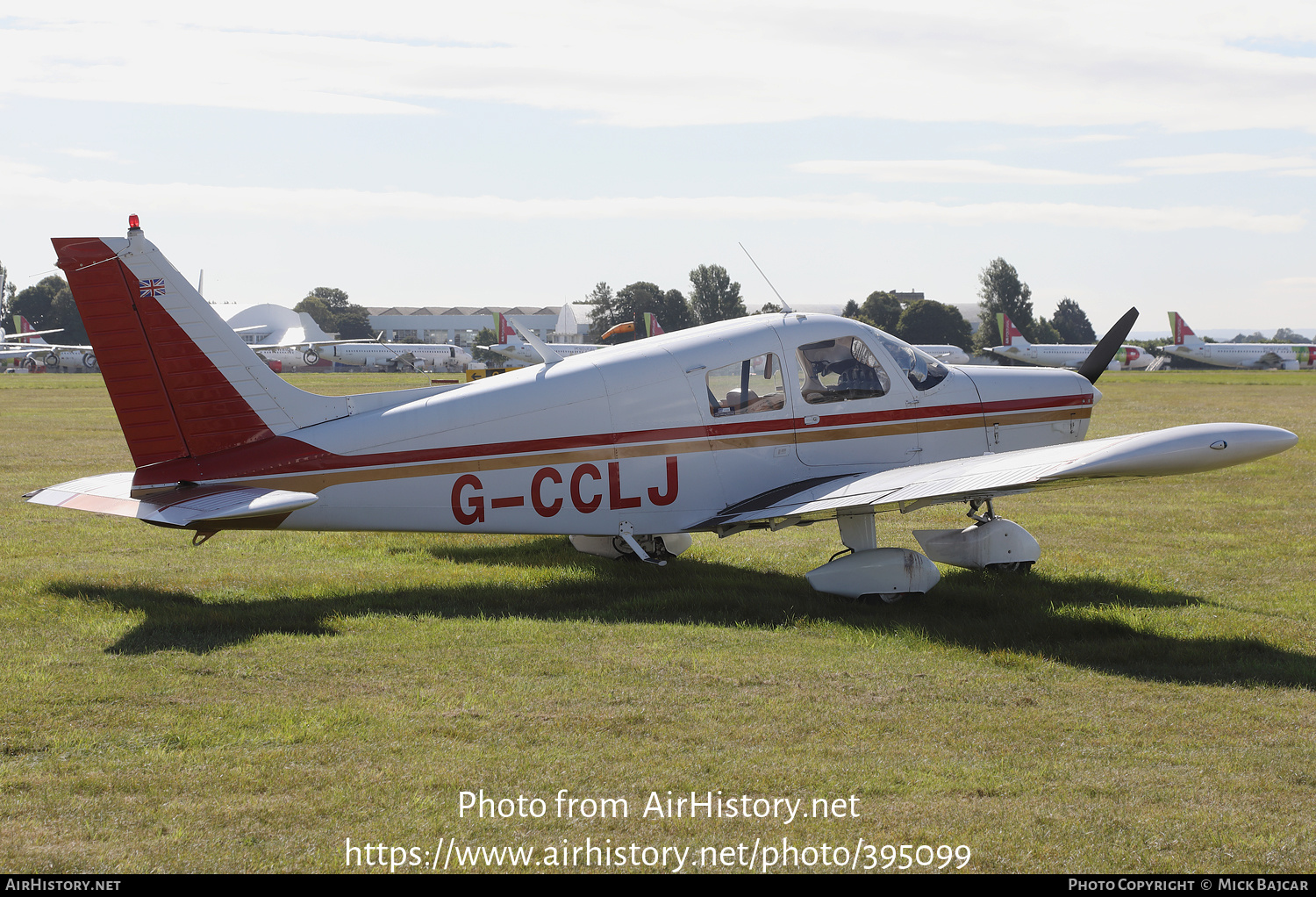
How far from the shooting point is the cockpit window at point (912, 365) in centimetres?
956

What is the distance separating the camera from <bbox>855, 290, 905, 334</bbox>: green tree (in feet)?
327

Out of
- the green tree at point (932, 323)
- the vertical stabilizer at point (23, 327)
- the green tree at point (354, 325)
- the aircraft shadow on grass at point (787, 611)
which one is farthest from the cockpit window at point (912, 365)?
the green tree at point (354, 325)

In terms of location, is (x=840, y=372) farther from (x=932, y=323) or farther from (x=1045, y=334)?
(x=1045, y=334)

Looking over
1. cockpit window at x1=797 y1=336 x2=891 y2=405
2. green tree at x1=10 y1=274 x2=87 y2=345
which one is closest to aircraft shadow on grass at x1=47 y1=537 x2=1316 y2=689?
cockpit window at x1=797 y1=336 x2=891 y2=405

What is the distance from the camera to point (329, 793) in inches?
183

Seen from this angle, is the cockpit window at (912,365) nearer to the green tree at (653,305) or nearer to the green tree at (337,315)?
the green tree at (653,305)

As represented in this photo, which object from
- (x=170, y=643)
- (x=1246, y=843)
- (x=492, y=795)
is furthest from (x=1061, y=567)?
(x=170, y=643)

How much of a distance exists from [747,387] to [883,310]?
95.6m

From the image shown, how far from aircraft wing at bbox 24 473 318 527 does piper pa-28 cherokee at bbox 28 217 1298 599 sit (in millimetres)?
22

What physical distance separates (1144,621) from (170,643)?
6.84 metres

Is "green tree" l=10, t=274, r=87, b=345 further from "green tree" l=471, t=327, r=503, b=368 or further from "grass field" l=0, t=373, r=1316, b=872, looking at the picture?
"grass field" l=0, t=373, r=1316, b=872

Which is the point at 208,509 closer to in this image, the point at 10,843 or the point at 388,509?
the point at 388,509

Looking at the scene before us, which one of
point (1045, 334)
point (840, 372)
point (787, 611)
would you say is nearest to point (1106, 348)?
point (840, 372)

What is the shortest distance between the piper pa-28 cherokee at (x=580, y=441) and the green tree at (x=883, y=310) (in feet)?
298
